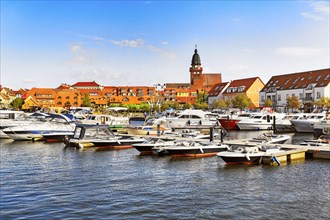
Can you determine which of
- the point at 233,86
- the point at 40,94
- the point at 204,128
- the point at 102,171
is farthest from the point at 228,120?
the point at 40,94

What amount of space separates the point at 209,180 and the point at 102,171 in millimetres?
6702

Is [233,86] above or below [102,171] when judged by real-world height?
above

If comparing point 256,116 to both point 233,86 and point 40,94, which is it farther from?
point 40,94

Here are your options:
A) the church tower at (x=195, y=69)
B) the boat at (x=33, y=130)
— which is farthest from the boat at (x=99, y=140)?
the church tower at (x=195, y=69)

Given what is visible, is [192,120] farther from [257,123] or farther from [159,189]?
[159,189]

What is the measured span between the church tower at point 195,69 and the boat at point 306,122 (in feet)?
322

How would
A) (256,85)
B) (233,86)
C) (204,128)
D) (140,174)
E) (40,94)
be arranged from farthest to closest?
(40,94), (233,86), (256,85), (204,128), (140,174)

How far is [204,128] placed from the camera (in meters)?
57.3

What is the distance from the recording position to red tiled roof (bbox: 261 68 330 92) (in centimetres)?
7731

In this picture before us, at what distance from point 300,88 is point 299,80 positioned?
395cm

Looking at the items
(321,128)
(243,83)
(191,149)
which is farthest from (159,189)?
(243,83)

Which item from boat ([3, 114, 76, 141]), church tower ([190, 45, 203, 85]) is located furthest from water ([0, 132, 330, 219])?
church tower ([190, 45, 203, 85])

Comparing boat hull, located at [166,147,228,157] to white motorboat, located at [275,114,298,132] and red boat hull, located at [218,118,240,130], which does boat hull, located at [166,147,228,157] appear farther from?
red boat hull, located at [218,118,240,130]

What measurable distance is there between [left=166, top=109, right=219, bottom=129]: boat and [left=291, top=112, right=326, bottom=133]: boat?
1131 centimetres
